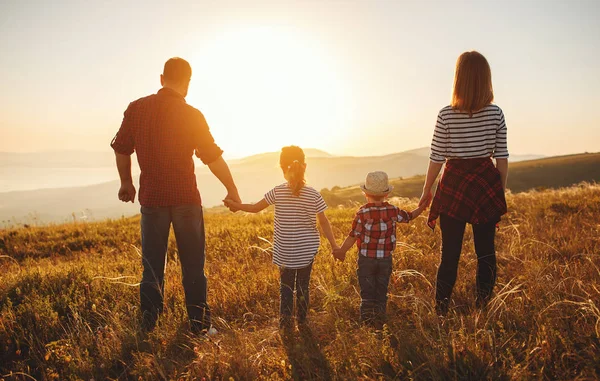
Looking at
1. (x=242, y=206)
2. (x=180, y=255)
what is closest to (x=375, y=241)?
(x=242, y=206)

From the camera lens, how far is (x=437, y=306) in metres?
3.80

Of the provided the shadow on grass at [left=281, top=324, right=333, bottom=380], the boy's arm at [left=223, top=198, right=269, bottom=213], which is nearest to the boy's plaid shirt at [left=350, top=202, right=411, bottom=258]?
the shadow on grass at [left=281, top=324, right=333, bottom=380]

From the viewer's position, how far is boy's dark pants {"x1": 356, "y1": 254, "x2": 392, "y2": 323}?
3.79 meters

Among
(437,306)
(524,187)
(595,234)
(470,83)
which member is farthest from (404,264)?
(524,187)

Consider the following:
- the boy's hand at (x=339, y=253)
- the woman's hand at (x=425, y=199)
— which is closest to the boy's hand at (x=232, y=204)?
the boy's hand at (x=339, y=253)

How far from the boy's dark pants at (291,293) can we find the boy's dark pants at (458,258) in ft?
4.71

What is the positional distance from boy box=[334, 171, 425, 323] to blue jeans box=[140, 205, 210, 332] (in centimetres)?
156

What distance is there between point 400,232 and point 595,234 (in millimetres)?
3426

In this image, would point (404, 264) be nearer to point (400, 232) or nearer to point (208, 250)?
point (400, 232)

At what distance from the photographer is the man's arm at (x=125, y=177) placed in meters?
3.83

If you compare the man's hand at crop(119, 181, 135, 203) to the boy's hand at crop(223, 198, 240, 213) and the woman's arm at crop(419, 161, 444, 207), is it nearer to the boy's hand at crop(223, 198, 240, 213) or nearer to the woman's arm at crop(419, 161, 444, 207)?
the boy's hand at crop(223, 198, 240, 213)

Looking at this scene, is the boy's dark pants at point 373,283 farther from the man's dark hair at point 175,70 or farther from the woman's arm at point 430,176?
the man's dark hair at point 175,70

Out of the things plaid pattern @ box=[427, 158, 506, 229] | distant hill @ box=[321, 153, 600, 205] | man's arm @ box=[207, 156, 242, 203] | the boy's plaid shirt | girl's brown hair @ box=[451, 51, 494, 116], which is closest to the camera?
girl's brown hair @ box=[451, 51, 494, 116]

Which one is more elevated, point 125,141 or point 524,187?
point 125,141
